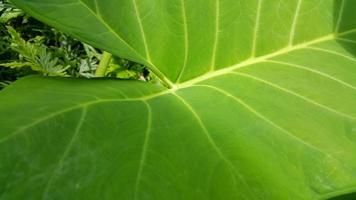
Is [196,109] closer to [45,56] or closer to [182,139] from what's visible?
[182,139]

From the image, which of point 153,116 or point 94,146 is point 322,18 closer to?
point 153,116

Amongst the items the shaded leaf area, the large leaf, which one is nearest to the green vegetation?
the large leaf

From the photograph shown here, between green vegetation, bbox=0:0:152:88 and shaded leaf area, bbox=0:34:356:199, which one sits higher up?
shaded leaf area, bbox=0:34:356:199

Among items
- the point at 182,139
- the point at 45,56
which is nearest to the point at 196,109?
the point at 182,139

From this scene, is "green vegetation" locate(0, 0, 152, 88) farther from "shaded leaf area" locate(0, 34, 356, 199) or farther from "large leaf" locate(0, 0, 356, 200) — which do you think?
"shaded leaf area" locate(0, 34, 356, 199)

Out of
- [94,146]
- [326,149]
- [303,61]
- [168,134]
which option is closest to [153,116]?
[168,134]

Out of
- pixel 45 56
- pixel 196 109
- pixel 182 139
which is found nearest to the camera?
pixel 182 139

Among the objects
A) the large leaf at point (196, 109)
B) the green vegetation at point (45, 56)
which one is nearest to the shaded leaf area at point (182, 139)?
the large leaf at point (196, 109)

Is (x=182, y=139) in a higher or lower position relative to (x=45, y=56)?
higher
